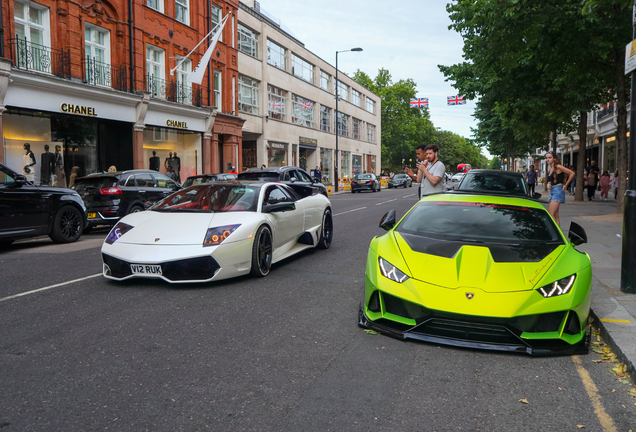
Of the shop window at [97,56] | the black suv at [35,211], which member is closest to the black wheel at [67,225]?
the black suv at [35,211]

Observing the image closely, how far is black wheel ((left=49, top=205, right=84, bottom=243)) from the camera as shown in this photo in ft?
35.6

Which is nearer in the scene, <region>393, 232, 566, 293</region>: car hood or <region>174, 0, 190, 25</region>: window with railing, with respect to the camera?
<region>393, 232, 566, 293</region>: car hood

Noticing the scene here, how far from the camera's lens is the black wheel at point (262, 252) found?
668 centimetres

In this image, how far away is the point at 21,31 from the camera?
58.7 feet

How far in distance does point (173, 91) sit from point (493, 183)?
A: 19.1 metres

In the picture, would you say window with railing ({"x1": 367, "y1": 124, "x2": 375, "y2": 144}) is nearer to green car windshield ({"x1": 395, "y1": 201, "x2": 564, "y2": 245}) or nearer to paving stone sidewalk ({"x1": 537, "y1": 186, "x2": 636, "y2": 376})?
paving stone sidewalk ({"x1": 537, "y1": 186, "x2": 636, "y2": 376})

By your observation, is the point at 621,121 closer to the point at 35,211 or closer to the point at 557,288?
the point at 557,288

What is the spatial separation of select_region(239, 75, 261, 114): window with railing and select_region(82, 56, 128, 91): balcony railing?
40.5ft

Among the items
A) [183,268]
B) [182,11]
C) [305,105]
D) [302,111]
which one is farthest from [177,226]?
[305,105]

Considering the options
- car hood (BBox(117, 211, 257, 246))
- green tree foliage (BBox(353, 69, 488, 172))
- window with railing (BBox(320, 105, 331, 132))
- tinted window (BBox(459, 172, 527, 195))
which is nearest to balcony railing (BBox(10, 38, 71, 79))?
car hood (BBox(117, 211, 257, 246))

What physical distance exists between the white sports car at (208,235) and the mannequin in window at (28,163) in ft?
43.7

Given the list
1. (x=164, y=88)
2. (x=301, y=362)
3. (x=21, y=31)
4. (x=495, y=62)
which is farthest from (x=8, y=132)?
(x=301, y=362)

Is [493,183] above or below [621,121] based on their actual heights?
below

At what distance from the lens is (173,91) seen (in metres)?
25.8
